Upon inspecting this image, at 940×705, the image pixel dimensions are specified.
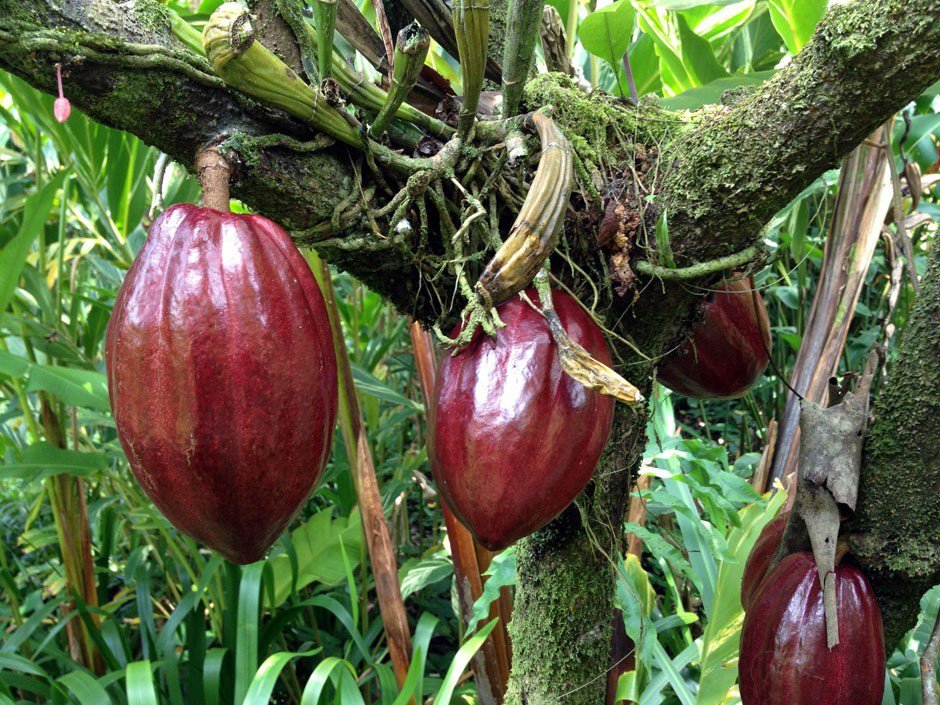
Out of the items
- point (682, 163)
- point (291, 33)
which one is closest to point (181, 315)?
point (291, 33)

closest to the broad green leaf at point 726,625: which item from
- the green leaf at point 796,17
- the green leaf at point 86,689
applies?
the green leaf at point 796,17

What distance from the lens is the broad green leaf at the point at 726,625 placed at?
45.0 inches

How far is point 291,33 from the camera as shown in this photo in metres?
0.53

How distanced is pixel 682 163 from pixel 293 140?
0.29m

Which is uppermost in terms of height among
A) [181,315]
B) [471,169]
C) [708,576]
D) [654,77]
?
[654,77]

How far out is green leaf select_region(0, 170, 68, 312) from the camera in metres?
1.13

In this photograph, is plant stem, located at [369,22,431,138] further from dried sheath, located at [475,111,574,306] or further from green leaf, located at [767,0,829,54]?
green leaf, located at [767,0,829,54]

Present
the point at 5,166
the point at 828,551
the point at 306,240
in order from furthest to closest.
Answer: the point at 5,166 < the point at 828,551 < the point at 306,240

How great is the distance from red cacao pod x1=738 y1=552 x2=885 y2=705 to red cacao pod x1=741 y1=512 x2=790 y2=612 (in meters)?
0.10

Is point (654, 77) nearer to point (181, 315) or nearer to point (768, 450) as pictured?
point (768, 450)

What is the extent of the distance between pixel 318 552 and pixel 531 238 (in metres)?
1.24

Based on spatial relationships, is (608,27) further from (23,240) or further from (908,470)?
(23,240)

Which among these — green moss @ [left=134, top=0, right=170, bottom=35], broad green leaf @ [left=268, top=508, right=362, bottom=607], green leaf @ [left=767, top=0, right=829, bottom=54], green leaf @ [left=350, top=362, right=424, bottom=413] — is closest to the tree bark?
green moss @ [left=134, top=0, right=170, bottom=35]

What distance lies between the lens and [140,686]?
3.58 ft
